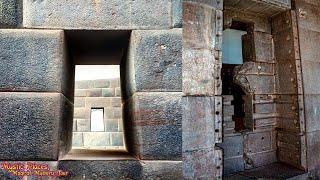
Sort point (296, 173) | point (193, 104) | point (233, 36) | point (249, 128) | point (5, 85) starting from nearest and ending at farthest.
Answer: point (5, 85) < point (193, 104) < point (296, 173) < point (249, 128) < point (233, 36)

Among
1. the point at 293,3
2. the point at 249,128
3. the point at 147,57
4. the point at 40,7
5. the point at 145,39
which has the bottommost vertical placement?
the point at 249,128

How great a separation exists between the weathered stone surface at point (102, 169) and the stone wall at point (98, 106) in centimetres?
378

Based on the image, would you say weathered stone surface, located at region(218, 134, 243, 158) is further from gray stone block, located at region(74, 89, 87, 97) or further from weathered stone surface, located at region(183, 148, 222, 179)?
gray stone block, located at region(74, 89, 87, 97)

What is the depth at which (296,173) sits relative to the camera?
429 centimetres

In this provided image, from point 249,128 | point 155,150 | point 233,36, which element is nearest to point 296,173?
point 249,128

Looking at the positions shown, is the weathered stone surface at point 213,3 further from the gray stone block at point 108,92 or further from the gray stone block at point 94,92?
the gray stone block at point 94,92

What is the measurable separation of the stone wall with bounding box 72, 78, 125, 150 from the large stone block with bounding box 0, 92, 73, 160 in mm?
3797

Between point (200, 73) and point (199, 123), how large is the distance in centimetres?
68

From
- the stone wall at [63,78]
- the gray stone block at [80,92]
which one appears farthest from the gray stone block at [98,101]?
the stone wall at [63,78]

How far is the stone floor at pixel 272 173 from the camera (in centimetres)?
404

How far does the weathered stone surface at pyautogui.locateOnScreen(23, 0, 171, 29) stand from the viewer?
1.67 m

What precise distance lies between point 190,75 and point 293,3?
2.86 meters

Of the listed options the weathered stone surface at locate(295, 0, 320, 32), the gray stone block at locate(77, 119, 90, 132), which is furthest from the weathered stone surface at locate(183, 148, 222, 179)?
the weathered stone surface at locate(295, 0, 320, 32)

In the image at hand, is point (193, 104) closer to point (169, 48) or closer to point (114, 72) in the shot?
point (169, 48)
